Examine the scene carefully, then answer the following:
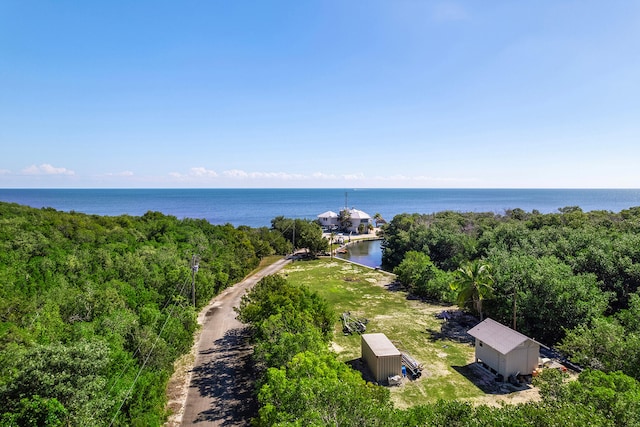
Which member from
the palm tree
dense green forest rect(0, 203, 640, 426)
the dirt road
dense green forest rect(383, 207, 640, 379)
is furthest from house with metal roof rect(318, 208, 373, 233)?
the palm tree

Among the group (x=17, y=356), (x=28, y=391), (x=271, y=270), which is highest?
(x=17, y=356)

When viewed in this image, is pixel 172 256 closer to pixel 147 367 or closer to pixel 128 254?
pixel 128 254

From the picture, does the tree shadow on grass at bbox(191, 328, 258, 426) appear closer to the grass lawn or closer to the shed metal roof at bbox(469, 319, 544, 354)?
the grass lawn

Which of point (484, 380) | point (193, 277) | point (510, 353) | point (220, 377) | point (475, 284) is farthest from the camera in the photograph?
point (475, 284)

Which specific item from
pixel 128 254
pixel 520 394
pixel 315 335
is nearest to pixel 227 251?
pixel 128 254

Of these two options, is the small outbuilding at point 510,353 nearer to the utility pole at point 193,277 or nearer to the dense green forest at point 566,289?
the dense green forest at point 566,289

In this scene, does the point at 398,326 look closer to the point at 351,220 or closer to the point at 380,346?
the point at 380,346

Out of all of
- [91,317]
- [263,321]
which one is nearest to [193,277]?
[91,317]
